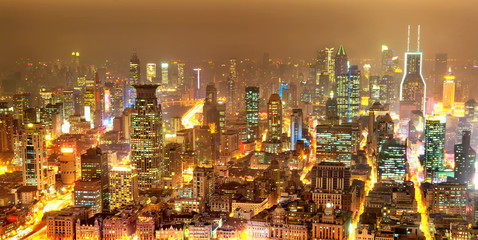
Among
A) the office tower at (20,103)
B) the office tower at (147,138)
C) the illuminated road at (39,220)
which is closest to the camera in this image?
the illuminated road at (39,220)

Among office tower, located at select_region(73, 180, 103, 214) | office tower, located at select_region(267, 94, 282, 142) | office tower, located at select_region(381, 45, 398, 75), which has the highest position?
office tower, located at select_region(381, 45, 398, 75)

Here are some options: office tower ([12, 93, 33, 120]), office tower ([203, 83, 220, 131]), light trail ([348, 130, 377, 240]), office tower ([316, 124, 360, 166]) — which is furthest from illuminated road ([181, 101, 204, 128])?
light trail ([348, 130, 377, 240])

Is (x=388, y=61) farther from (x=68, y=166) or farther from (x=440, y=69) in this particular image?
(x=68, y=166)

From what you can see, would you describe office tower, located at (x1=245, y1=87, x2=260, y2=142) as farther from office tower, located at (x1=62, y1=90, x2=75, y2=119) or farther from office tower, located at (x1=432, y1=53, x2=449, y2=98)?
office tower, located at (x1=62, y1=90, x2=75, y2=119)

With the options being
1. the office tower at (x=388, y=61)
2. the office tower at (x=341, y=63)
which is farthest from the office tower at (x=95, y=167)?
the office tower at (x=341, y=63)

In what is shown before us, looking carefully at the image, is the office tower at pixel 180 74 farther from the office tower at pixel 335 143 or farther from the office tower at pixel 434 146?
the office tower at pixel 434 146

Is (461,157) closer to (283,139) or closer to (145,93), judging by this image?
(283,139)
